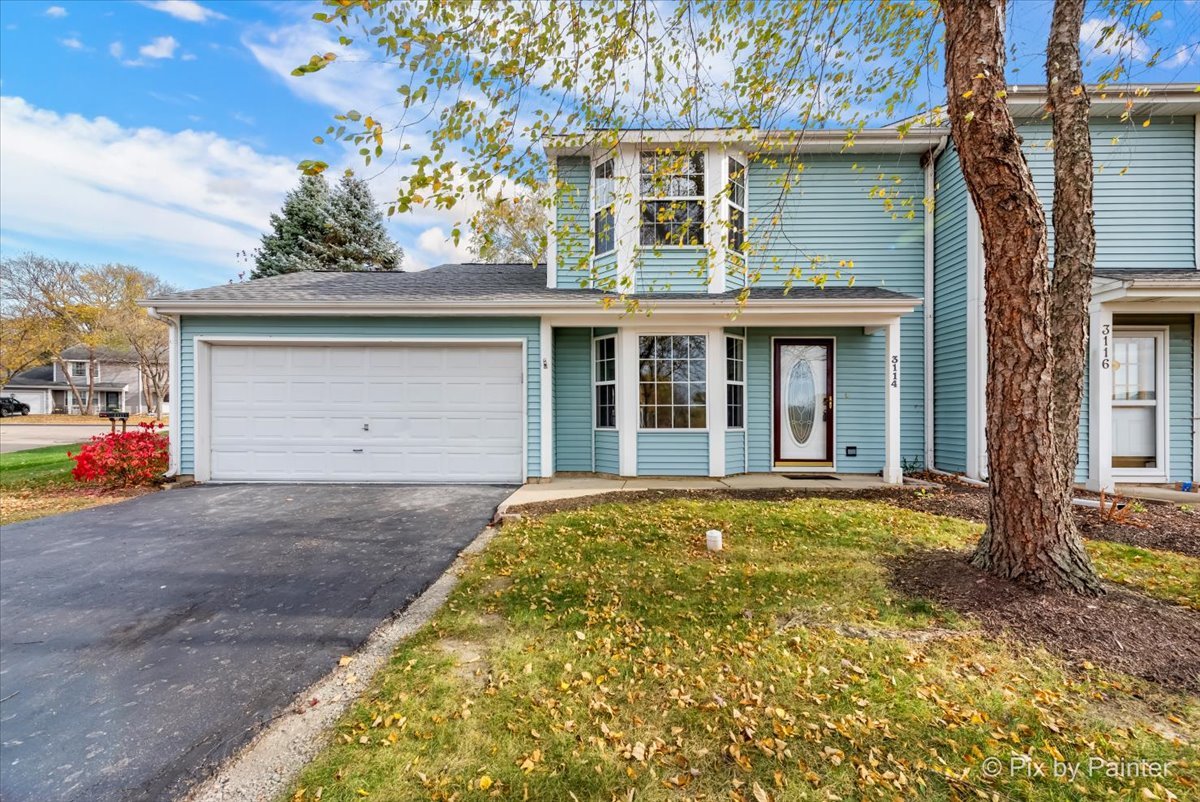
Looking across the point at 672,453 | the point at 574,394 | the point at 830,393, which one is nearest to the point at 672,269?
the point at 574,394

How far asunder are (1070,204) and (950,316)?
3.97 meters

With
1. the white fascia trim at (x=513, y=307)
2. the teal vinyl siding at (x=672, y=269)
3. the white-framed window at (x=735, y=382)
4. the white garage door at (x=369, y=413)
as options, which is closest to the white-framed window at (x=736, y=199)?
the teal vinyl siding at (x=672, y=269)

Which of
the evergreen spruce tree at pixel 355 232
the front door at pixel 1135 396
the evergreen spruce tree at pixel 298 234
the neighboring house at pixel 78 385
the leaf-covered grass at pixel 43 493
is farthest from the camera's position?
the neighboring house at pixel 78 385

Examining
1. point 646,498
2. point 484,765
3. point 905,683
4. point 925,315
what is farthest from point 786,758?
point 925,315

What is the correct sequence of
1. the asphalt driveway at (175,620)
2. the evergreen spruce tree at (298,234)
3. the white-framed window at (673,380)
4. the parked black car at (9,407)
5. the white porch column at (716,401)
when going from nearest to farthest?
Result: the asphalt driveway at (175,620)
the white porch column at (716,401)
the white-framed window at (673,380)
the evergreen spruce tree at (298,234)
the parked black car at (9,407)

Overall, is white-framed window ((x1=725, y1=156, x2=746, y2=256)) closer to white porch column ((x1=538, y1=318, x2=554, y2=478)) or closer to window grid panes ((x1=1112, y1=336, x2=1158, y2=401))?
white porch column ((x1=538, y1=318, x2=554, y2=478))

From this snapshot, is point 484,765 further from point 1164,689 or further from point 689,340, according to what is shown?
point 689,340

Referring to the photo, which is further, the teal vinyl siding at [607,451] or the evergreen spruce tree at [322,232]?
the evergreen spruce tree at [322,232]

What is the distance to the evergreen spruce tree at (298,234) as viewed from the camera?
18.0m

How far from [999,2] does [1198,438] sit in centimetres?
779

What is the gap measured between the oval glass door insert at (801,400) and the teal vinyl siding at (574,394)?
3344 mm

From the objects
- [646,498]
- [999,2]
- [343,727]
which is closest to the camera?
[343,727]

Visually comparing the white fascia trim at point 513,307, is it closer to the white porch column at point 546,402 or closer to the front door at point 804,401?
the white porch column at point 546,402

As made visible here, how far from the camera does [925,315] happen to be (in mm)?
8055
